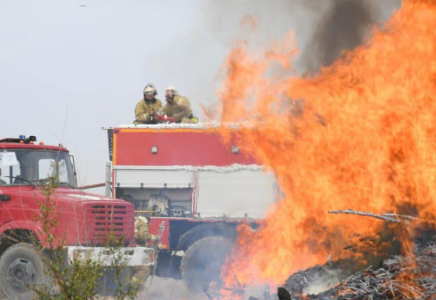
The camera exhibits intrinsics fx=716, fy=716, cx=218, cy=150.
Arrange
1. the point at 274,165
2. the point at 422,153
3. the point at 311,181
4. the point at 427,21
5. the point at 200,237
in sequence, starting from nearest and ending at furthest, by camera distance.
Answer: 1. the point at 422,153
2. the point at 427,21
3. the point at 311,181
4. the point at 274,165
5. the point at 200,237

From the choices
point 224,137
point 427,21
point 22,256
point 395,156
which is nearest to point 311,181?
point 395,156

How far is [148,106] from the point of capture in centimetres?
1841

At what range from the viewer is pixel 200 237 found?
665 inches

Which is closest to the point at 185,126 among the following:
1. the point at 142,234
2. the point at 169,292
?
the point at 142,234

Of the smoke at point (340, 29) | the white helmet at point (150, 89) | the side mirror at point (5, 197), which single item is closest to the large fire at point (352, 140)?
the smoke at point (340, 29)

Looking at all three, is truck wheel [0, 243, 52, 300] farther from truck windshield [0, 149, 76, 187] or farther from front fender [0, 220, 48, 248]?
truck windshield [0, 149, 76, 187]

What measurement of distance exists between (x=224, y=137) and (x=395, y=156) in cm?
617

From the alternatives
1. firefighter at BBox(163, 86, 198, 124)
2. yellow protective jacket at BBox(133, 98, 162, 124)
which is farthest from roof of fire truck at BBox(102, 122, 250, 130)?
firefighter at BBox(163, 86, 198, 124)

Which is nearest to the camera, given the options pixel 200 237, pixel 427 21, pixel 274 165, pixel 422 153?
pixel 422 153

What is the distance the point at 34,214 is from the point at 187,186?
4.15m

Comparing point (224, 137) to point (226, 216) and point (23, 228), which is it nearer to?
point (226, 216)

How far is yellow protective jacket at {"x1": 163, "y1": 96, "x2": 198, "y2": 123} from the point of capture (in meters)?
18.4

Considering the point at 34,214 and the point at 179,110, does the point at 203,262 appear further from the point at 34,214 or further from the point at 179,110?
the point at 34,214

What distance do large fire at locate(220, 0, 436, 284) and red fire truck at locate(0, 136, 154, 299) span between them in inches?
119
